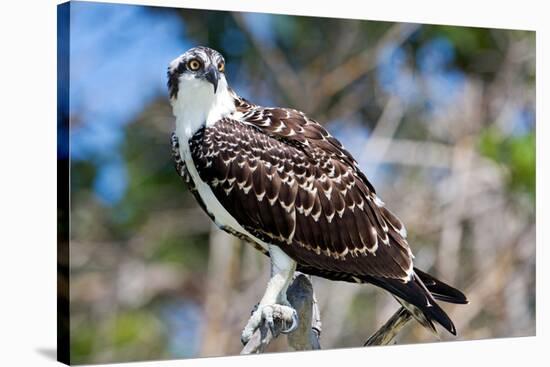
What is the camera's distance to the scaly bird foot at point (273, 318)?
7.07 metres

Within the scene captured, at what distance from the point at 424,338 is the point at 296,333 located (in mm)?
1434

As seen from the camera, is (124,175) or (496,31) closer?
(124,175)

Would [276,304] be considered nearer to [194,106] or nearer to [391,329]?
[391,329]

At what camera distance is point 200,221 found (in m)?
8.12

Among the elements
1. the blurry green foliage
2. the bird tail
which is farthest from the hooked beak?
the blurry green foliage

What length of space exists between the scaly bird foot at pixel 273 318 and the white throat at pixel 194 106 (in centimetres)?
127

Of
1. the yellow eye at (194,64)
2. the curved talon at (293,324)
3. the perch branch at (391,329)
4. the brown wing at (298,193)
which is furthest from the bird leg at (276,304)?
the yellow eye at (194,64)

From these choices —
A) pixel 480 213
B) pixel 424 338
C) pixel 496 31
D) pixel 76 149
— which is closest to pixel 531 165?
pixel 480 213

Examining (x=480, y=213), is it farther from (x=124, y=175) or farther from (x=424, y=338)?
(x=124, y=175)

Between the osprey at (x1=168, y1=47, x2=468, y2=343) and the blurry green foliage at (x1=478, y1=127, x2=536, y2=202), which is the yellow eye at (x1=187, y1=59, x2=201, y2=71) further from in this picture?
the blurry green foliage at (x1=478, y1=127, x2=536, y2=202)

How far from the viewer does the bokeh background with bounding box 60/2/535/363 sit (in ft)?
23.3

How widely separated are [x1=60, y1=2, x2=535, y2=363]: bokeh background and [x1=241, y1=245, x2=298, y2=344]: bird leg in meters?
0.62

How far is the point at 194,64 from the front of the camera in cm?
700

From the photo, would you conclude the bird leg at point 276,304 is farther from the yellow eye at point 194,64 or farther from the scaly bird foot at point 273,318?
the yellow eye at point 194,64
